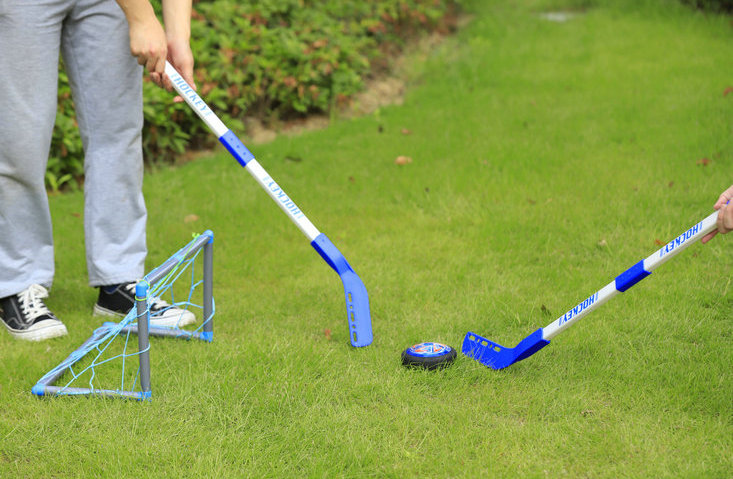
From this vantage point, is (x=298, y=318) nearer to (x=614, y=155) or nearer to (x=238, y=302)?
(x=238, y=302)

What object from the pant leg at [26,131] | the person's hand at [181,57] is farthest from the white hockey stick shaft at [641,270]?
the pant leg at [26,131]

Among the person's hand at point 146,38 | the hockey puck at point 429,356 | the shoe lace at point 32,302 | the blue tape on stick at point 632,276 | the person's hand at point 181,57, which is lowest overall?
the shoe lace at point 32,302

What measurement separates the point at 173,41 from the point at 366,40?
3292mm

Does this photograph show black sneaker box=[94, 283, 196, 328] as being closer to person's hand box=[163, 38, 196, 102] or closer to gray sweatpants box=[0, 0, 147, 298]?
gray sweatpants box=[0, 0, 147, 298]

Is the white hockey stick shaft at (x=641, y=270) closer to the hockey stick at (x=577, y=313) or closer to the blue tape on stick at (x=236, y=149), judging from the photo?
the hockey stick at (x=577, y=313)

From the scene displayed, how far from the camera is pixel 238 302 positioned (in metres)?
3.40

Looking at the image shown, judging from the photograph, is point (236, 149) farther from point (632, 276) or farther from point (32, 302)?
point (632, 276)

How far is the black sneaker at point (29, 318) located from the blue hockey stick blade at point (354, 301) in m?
1.14

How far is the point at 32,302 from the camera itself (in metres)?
3.11

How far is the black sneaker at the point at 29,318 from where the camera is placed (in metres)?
3.07

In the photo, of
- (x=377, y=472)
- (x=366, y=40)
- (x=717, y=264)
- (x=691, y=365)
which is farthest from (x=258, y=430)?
(x=366, y=40)

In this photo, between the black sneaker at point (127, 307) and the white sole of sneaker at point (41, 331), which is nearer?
the white sole of sneaker at point (41, 331)

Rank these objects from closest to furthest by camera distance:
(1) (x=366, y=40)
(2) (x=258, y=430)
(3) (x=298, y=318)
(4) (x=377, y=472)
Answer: (4) (x=377, y=472) → (2) (x=258, y=430) → (3) (x=298, y=318) → (1) (x=366, y=40)

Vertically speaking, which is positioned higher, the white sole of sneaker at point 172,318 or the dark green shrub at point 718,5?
the dark green shrub at point 718,5
